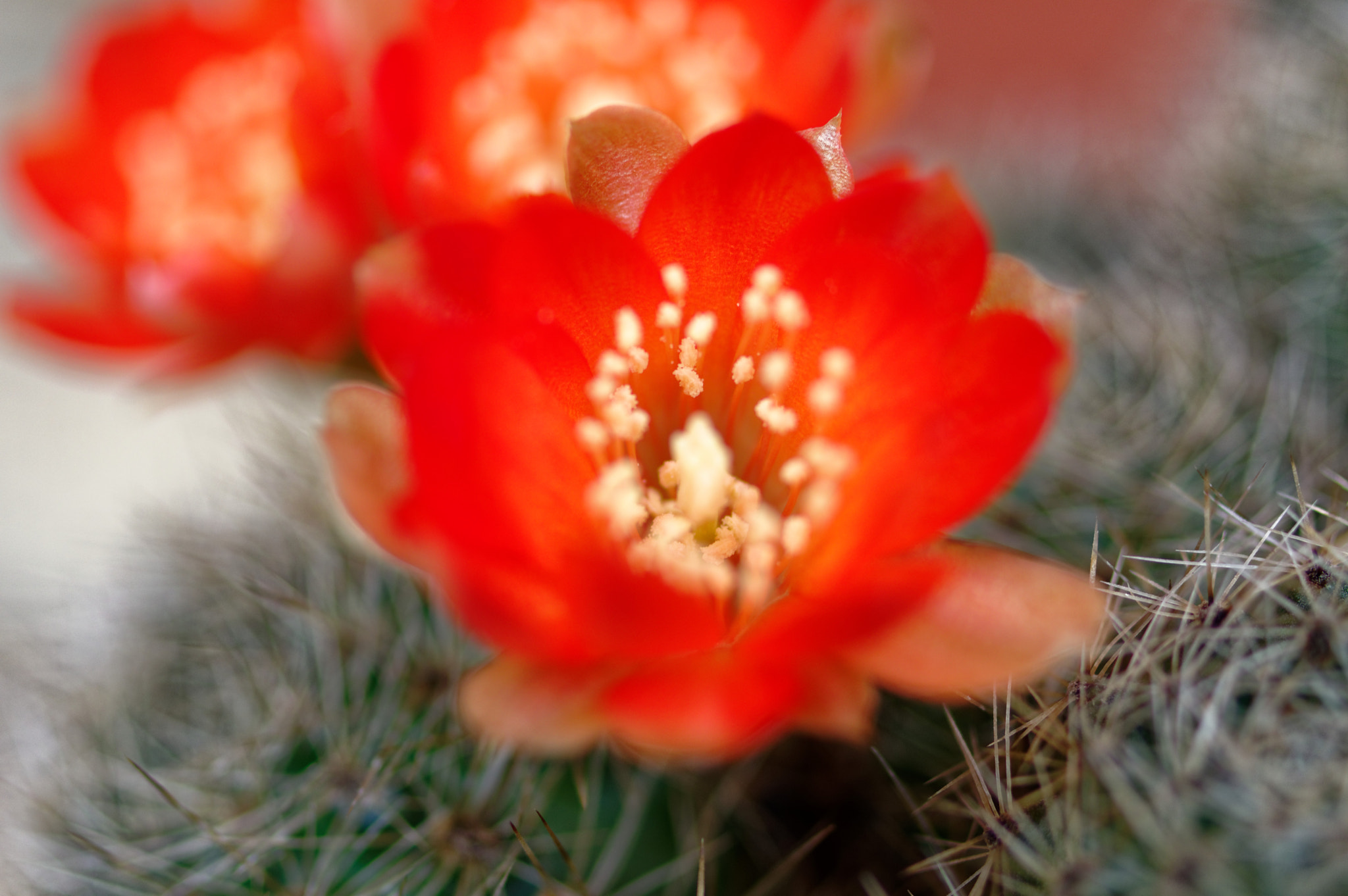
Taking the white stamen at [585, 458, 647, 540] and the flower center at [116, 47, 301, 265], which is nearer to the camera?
the white stamen at [585, 458, 647, 540]

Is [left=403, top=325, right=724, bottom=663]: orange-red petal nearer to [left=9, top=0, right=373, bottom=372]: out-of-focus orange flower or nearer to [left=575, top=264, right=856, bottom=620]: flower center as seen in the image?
[left=575, top=264, right=856, bottom=620]: flower center

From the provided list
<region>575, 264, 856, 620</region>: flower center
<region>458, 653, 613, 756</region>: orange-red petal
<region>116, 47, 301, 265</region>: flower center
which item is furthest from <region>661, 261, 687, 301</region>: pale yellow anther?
<region>116, 47, 301, 265</region>: flower center

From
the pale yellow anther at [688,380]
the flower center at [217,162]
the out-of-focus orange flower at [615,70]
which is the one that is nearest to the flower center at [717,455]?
the pale yellow anther at [688,380]

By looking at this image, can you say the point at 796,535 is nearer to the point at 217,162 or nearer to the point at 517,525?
the point at 517,525

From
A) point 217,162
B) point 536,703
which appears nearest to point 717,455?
point 536,703

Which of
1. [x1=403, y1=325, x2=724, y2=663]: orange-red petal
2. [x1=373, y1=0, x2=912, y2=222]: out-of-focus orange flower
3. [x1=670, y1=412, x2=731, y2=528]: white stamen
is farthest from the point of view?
[x1=373, y1=0, x2=912, y2=222]: out-of-focus orange flower

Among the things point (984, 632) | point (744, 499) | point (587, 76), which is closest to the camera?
point (984, 632)

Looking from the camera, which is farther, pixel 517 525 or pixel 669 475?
pixel 669 475
